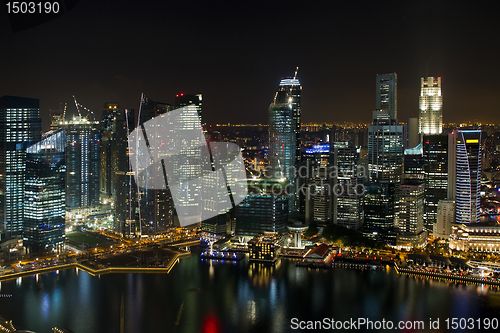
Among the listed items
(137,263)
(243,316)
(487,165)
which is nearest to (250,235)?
(137,263)

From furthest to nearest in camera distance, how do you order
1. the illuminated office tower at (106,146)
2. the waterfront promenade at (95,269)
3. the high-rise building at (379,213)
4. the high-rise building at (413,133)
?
the high-rise building at (413,133)
the illuminated office tower at (106,146)
the high-rise building at (379,213)
the waterfront promenade at (95,269)

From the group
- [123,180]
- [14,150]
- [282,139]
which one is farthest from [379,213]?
[14,150]

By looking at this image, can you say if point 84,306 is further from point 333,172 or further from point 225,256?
point 333,172

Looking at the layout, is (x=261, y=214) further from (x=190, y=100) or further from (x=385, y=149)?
(x=385, y=149)

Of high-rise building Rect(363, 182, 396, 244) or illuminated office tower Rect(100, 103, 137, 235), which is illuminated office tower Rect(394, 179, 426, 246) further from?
illuminated office tower Rect(100, 103, 137, 235)

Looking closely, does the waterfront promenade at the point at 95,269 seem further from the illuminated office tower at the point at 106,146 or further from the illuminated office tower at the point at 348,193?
the illuminated office tower at the point at 106,146

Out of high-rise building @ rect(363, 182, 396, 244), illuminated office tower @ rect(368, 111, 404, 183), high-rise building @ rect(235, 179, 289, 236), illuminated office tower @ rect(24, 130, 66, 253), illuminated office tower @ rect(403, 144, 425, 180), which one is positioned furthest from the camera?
illuminated office tower @ rect(368, 111, 404, 183)

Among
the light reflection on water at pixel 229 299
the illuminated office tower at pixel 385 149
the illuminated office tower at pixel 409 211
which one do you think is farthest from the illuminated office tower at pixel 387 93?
the light reflection on water at pixel 229 299

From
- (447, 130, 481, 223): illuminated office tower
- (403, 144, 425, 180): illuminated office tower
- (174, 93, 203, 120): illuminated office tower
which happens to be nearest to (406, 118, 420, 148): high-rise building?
(403, 144, 425, 180): illuminated office tower
